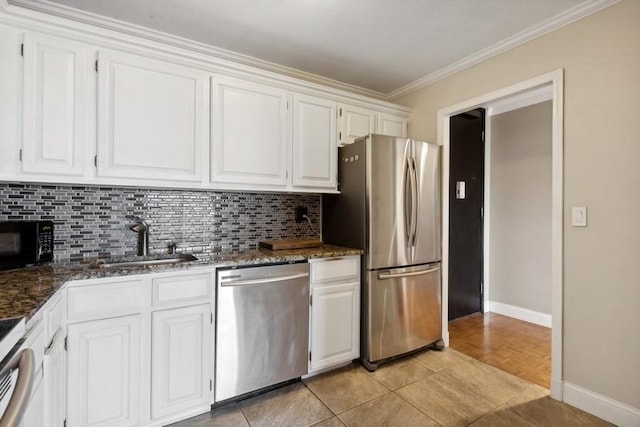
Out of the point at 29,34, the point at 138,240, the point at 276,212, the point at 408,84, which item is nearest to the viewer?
the point at 29,34

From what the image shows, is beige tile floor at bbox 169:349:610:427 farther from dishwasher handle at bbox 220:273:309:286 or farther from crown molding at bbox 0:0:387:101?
crown molding at bbox 0:0:387:101

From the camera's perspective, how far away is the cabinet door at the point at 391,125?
2953mm

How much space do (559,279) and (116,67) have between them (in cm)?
304

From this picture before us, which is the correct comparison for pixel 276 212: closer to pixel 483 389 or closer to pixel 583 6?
pixel 483 389

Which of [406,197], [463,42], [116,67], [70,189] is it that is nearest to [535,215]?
[406,197]

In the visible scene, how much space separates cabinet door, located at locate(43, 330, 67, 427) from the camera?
4.06 ft

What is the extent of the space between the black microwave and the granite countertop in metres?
0.05

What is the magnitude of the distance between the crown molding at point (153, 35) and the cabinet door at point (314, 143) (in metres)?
0.51

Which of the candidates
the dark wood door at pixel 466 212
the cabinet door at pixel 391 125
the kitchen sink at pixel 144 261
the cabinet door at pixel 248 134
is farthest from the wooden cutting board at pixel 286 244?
the dark wood door at pixel 466 212

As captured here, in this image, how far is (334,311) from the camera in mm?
2346

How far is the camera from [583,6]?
192cm

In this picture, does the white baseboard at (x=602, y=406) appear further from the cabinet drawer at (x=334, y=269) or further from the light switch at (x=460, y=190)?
the light switch at (x=460, y=190)

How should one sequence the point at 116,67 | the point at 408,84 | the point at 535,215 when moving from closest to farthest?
the point at 116,67, the point at 408,84, the point at 535,215

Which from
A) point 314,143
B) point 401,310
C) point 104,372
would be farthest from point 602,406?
point 104,372
